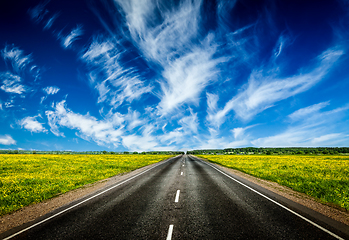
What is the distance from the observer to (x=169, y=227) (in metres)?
4.98

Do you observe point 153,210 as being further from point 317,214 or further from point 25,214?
point 317,214

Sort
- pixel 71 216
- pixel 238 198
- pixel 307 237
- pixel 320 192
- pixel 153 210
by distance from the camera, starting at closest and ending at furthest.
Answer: pixel 307 237 < pixel 71 216 < pixel 153 210 < pixel 238 198 < pixel 320 192

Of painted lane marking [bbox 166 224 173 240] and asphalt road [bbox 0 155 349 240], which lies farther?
asphalt road [bbox 0 155 349 240]

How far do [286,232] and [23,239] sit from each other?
810 cm

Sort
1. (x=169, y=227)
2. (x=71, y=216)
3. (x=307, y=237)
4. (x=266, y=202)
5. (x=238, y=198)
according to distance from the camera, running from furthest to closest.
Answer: (x=238, y=198) → (x=266, y=202) → (x=71, y=216) → (x=169, y=227) → (x=307, y=237)

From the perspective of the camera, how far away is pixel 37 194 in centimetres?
968

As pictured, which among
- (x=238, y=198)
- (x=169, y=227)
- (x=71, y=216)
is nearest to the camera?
(x=169, y=227)

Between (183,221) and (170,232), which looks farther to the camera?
(183,221)

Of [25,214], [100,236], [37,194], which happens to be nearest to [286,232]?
[100,236]

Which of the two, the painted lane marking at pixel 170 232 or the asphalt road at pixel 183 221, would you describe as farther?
the asphalt road at pixel 183 221

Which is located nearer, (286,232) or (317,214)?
(286,232)

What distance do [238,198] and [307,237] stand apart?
369 cm

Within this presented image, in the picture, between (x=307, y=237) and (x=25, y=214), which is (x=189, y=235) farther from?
(x=25, y=214)

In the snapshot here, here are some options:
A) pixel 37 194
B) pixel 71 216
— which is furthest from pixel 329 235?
pixel 37 194
